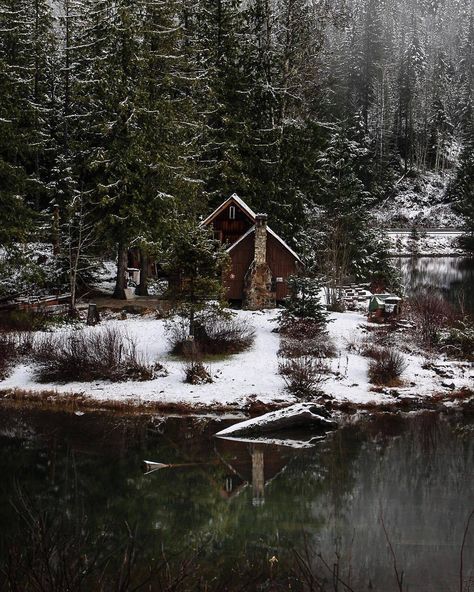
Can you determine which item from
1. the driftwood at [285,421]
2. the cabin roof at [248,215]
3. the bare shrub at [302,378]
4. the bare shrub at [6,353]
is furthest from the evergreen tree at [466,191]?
the bare shrub at [6,353]

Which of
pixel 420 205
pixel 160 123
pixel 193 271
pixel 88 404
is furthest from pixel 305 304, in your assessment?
pixel 420 205

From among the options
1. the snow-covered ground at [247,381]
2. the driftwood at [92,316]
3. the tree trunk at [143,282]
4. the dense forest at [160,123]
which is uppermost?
the dense forest at [160,123]

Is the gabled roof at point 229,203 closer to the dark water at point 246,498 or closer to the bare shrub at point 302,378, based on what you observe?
the bare shrub at point 302,378

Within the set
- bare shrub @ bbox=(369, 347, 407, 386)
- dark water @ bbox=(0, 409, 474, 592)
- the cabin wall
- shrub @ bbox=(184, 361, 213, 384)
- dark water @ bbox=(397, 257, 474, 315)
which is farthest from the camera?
dark water @ bbox=(397, 257, 474, 315)

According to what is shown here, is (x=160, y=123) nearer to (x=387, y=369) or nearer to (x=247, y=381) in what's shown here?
(x=247, y=381)

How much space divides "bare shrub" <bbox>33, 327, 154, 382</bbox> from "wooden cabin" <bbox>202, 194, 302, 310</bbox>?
30.1 feet

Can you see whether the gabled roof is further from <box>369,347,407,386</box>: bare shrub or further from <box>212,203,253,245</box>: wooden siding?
<box>369,347,407,386</box>: bare shrub

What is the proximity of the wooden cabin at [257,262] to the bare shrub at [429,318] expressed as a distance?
639cm

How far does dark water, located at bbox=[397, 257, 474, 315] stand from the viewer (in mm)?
42188

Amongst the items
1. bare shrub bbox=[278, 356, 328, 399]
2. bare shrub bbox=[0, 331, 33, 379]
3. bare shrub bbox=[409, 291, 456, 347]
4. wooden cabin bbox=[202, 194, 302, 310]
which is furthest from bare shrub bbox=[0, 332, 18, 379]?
bare shrub bbox=[409, 291, 456, 347]

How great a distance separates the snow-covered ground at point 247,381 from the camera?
21.8 m

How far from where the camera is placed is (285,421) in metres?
18.9

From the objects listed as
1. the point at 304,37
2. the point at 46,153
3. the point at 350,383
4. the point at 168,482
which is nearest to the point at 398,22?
the point at 304,37

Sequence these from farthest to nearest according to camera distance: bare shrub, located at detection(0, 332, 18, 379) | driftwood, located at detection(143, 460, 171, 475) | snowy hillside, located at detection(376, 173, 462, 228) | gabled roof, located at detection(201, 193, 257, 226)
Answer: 1. snowy hillside, located at detection(376, 173, 462, 228)
2. gabled roof, located at detection(201, 193, 257, 226)
3. bare shrub, located at detection(0, 332, 18, 379)
4. driftwood, located at detection(143, 460, 171, 475)
